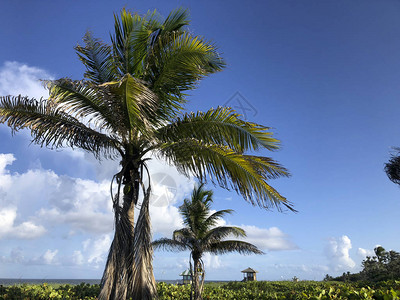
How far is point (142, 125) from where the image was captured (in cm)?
629

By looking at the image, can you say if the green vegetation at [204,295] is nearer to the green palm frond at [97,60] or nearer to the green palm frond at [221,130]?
the green palm frond at [221,130]

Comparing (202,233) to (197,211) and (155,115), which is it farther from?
(155,115)

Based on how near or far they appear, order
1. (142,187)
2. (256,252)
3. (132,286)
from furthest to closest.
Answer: (256,252) → (142,187) → (132,286)

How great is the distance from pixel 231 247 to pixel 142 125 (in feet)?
46.7

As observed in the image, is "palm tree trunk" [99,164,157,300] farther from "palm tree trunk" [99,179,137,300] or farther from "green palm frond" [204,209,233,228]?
"green palm frond" [204,209,233,228]

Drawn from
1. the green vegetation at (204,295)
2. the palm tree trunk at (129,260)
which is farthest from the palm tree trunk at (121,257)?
the green vegetation at (204,295)

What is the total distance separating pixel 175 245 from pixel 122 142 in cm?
1265

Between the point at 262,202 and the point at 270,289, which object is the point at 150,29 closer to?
the point at 262,202

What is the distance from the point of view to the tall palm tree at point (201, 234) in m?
17.6

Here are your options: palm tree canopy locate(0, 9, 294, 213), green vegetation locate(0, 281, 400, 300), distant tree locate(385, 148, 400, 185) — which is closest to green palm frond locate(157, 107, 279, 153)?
palm tree canopy locate(0, 9, 294, 213)

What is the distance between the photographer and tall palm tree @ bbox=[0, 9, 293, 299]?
19.1ft

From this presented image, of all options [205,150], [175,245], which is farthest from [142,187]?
[175,245]

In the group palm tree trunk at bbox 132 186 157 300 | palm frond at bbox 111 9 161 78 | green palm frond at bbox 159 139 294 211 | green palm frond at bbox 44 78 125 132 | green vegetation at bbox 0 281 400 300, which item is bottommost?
green vegetation at bbox 0 281 400 300

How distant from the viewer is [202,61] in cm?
692
